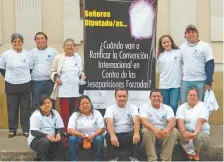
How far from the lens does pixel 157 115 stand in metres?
7.06

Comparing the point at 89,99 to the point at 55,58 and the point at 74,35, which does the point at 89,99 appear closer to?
the point at 55,58

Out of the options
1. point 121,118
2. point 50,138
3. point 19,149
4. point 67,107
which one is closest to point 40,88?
point 67,107

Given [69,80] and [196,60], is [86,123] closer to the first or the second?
[69,80]

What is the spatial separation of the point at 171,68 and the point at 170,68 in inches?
0.6

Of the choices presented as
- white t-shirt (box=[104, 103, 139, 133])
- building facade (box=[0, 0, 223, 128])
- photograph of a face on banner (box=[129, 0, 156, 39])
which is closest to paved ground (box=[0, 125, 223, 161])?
white t-shirt (box=[104, 103, 139, 133])

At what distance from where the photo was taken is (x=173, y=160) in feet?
23.6

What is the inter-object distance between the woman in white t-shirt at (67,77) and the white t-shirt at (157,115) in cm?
114

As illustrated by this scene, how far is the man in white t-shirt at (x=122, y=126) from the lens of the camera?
685cm

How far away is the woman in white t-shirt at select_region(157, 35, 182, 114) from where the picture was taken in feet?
24.8

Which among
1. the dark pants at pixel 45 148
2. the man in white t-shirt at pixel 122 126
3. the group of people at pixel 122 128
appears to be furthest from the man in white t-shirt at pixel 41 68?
the man in white t-shirt at pixel 122 126

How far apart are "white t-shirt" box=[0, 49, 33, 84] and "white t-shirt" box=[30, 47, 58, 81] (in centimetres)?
12

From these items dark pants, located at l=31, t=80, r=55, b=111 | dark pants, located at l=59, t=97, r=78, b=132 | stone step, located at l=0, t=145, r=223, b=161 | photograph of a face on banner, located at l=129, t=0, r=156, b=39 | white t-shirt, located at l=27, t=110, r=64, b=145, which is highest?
photograph of a face on banner, located at l=129, t=0, r=156, b=39

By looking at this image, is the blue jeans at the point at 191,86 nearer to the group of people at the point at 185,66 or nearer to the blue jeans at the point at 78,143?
the group of people at the point at 185,66

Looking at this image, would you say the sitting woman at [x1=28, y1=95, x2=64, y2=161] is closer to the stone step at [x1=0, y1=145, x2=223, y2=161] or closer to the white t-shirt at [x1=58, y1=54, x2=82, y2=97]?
the stone step at [x1=0, y1=145, x2=223, y2=161]
